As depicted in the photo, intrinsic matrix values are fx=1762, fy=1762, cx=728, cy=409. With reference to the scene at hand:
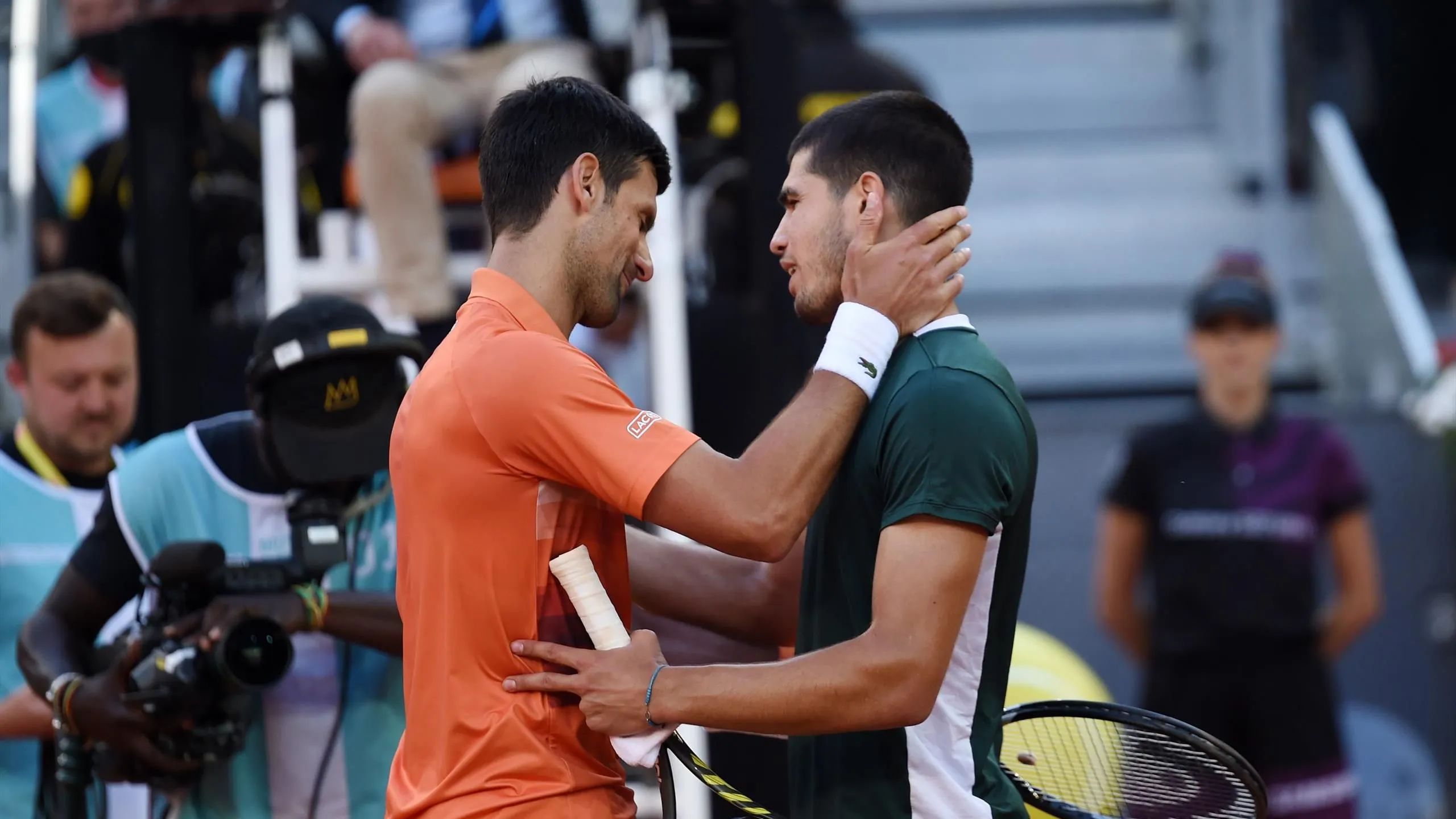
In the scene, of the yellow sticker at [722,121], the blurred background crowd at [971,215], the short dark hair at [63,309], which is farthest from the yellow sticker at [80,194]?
the yellow sticker at [722,121]

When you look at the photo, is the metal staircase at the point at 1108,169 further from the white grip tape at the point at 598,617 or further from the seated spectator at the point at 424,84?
the white grip tape at the point at 598,617

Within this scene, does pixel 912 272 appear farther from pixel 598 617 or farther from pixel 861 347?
pixel 598 617

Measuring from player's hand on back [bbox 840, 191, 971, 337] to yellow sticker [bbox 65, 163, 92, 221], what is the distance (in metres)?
4.60

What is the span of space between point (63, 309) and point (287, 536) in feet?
3.97

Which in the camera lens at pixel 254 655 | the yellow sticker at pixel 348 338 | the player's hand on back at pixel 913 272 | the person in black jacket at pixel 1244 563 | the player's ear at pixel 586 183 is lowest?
the person in black jacket at pixel 1244 563

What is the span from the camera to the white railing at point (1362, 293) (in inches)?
299

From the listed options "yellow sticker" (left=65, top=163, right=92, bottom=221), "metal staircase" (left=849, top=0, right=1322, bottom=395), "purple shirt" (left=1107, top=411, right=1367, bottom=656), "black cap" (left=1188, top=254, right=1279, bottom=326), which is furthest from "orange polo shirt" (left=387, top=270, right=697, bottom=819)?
"metal staircase" (left=849, top=0, right=1322, bottom=395)

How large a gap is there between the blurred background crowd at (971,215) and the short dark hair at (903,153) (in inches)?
34.8

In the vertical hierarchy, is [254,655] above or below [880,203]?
below

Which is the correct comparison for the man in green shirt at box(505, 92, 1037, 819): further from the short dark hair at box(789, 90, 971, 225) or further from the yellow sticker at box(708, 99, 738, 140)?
the yellow sticker at box(708, 99, 738, 140)

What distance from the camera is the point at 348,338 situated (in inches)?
133

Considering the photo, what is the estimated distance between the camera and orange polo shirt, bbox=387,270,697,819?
240 cm

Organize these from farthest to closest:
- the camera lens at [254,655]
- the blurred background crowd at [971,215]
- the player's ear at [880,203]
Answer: the blurred background crowd at [971,215], the camera lens at [254,655], the player's ear at [880,203]

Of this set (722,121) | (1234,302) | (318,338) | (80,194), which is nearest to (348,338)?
(318,338)
